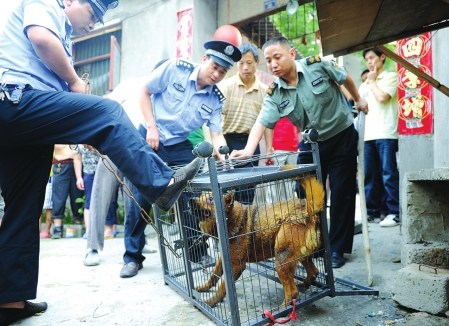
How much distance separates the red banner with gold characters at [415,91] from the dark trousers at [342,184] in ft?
4.97

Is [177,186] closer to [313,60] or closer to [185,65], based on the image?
[185,65]

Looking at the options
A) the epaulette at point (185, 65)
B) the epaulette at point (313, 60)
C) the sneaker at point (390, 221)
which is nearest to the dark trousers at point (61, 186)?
the epaulette at point (185, 65)

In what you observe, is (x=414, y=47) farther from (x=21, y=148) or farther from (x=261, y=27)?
(x=21, y=148)

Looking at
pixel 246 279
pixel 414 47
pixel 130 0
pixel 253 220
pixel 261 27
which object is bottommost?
pixel 246 279

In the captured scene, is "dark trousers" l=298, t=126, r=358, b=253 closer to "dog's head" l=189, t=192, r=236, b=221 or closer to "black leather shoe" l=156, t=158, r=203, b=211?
"dog's head" l=189, t=192, r=236, b=221

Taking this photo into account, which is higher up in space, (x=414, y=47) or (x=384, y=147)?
(x=414, y=47)

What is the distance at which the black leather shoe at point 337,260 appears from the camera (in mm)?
3189

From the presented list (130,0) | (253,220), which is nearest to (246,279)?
(253,220)

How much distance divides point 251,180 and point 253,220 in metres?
0.38

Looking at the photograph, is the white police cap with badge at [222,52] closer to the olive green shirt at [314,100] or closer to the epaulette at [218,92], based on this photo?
the epaulette at [218,92]

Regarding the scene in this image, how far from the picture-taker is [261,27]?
7473 millimetres

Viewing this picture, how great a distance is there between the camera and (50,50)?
198cm

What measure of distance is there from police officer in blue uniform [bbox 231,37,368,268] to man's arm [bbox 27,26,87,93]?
1.59 meters

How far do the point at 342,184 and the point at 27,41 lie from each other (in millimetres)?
2733
